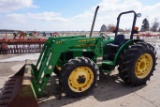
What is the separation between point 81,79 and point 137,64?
183 centimetres

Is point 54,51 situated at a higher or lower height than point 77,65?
higher

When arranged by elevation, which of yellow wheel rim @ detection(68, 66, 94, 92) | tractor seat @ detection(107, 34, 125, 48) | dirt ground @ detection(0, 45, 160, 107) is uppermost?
tractor seat @ detection(107, 34, 125, 48)

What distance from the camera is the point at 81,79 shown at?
477 centimetres

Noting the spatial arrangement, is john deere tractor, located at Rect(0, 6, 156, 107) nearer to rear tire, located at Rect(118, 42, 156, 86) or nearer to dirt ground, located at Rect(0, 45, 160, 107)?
rear tire, located at Rect(118, 42, 156, 86)

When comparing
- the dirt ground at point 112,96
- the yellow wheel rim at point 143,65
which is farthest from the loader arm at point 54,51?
the yellow wheel rim at point 143,65

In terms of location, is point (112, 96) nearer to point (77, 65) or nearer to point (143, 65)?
point (77, 65)

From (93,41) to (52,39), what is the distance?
1119 mm

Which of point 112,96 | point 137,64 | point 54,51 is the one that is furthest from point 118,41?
point 54,51

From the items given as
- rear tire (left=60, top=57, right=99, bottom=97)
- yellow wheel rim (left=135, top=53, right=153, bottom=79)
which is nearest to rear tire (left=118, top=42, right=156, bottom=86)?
yellow wheel rim (left=135, top=53, right=153, bottom=79)

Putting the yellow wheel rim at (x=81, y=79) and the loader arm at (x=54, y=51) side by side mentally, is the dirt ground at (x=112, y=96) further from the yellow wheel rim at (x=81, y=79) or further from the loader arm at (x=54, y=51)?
the loader arm at (x=54, y=51)

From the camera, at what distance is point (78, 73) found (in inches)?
187

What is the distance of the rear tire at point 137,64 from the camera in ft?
17.6

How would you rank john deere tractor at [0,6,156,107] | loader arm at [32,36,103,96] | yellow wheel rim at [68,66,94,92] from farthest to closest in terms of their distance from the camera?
yellow wheel rim at [68,66,94,92]
loader arm at [32,36,103,96]
john deere tractor at [0,6,156,107]

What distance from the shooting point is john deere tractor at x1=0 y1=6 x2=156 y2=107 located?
4.33 meters
